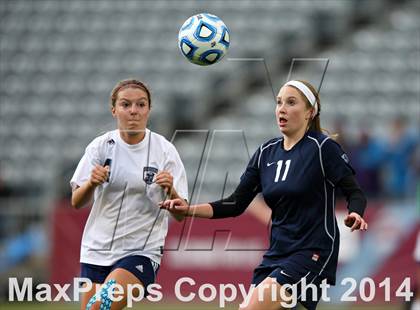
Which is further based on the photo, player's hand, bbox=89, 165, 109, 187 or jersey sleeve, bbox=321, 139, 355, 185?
player's hand, bbox=89, 165, 109, 187

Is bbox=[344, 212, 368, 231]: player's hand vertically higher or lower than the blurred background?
lower

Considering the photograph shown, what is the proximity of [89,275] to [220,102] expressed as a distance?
11.6 m

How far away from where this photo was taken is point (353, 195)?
6.52 metres

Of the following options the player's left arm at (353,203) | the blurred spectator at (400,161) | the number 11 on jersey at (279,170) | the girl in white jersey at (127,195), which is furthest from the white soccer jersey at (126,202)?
the blurred spectator at (400,161)

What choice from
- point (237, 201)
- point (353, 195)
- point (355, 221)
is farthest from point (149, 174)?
point (355, 221)

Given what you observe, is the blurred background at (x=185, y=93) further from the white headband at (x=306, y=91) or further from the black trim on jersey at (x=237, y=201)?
the white headband at (x=306, y=91)

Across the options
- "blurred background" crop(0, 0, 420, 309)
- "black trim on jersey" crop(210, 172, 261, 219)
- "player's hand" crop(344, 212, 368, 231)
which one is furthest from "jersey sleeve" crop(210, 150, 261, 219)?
"blurred background" crop(0, 0, 420, 309)

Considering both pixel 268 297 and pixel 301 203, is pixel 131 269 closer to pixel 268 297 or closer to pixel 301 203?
pixel 268 297

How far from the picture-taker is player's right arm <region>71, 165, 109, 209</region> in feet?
22.7

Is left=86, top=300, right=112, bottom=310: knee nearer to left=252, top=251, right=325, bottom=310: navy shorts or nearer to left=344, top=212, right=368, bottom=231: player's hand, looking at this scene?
left=252, top=251, right=325, bottom=310: navy shorts

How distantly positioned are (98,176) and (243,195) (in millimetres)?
1042

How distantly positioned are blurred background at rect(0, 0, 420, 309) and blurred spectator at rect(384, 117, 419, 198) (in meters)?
0.02

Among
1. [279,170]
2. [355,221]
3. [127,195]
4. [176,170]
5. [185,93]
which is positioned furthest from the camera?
[185,93]

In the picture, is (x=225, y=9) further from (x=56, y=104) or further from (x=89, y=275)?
(x=89, y=275)
